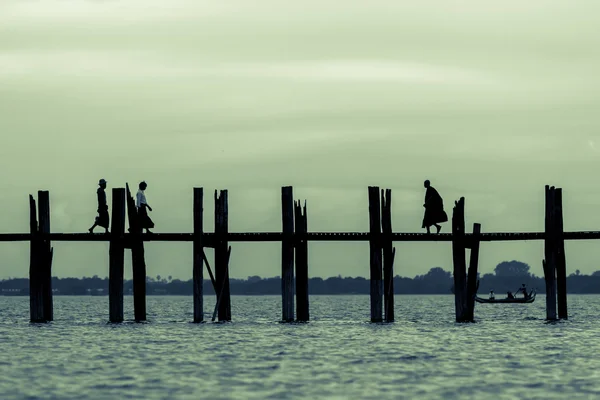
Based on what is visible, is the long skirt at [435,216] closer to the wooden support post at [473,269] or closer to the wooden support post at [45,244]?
the wooden support post at [473,269]

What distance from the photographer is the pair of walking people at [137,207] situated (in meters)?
33.8

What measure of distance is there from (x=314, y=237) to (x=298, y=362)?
7.01m

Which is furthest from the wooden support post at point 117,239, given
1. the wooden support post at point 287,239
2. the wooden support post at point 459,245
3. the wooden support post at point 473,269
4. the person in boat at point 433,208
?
the wooden support post at point 473,269

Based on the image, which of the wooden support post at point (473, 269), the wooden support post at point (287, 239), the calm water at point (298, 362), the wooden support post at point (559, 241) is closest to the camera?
the calm water at point (298, 362)

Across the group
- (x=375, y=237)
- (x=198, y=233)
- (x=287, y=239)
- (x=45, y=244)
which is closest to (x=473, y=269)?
(x=375, y=237)

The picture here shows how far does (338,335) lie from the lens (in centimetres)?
3469

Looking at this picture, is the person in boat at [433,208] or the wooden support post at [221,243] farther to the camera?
the wooden support post at [221,243]

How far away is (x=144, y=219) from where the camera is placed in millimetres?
34000

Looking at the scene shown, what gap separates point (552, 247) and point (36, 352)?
45.4ft

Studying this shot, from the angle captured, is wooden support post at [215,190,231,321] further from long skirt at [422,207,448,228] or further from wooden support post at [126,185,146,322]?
long skirt at [422,207,448,228]

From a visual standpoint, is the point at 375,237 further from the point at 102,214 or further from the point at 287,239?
the point at 102,214

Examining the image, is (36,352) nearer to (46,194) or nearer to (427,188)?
(46,194)

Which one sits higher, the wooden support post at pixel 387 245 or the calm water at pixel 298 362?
the wooden support post at pixel 387 245

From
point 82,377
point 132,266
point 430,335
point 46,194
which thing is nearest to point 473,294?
point 430,335
